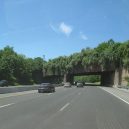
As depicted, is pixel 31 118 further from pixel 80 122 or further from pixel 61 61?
pixel 61 61

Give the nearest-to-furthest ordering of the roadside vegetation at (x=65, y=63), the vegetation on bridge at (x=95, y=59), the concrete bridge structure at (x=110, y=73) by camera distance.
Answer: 1. the concrete bridge structure at (x=110, y=73)
2. the vegetation on bridge at (x=95, y=59)
3. the roadside vegetation at (x=65, y=63)

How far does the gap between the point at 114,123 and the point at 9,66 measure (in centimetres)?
9879

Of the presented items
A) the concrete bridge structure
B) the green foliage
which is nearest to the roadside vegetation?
the green foliage

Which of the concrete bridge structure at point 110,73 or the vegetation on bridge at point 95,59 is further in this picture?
the vegetation on bridge at point 95,59

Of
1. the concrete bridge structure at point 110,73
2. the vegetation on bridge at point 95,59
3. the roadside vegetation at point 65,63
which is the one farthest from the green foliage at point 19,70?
the vegetation on bridge at point 95,59

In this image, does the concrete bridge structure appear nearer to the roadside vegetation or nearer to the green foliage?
the roadside vegetation

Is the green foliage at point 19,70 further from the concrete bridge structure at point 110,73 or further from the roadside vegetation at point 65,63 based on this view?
the concrete bridge structure at point 110,73

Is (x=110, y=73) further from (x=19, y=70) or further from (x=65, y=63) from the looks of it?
(x=19, y=70)

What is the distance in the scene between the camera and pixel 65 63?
11119 cm

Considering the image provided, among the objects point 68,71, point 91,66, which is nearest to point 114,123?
point 91,66

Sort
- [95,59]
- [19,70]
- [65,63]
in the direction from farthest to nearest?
1. [19,70]
2. [65,63]
3. [95,59]

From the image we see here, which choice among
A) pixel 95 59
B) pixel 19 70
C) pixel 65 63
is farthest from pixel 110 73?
pixel 19 70

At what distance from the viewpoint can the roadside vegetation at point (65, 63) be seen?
86625 mm

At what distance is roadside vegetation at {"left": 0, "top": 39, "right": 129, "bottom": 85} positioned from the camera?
86.6 metres
